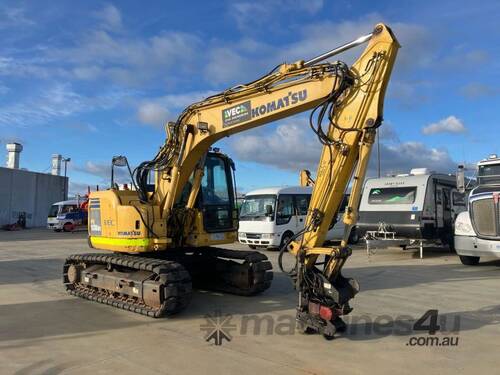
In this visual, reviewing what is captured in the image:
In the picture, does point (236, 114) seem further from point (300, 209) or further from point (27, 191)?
point (27, 191)

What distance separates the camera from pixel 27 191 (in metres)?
44.5

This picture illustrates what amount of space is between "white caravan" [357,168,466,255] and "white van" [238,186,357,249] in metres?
1.71

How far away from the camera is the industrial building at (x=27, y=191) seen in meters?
42.1

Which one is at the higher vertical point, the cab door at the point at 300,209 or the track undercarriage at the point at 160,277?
the cab door at the point at 300,209

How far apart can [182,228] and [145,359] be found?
3687 mm

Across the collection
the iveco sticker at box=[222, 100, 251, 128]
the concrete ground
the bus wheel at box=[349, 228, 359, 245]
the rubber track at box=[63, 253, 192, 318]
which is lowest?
the concrete ground

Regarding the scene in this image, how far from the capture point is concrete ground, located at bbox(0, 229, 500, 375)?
584cm

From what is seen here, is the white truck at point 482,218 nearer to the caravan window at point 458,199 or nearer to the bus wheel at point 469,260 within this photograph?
the bus wheel at point 469,260

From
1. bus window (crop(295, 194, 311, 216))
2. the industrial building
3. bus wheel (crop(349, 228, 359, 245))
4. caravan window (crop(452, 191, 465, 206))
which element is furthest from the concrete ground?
the industrial building

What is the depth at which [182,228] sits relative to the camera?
374 inches

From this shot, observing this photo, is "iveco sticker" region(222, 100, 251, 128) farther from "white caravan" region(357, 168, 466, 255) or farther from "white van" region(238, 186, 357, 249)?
"white van" region(238, 186, 357, 249)

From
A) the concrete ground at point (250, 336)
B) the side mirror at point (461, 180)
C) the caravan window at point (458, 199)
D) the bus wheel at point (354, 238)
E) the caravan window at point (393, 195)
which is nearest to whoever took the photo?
the concrete ground at point (250, 336)

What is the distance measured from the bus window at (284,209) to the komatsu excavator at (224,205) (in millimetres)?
9161

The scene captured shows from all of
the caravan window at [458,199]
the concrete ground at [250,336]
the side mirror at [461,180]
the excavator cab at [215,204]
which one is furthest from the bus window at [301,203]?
the excavator cab at [215,204]
